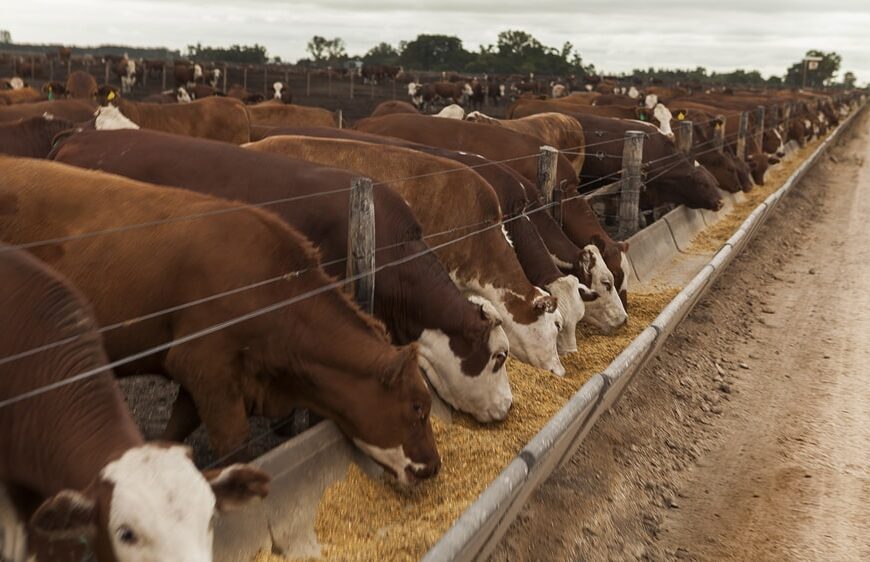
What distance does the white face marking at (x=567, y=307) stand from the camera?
7555 millimetres

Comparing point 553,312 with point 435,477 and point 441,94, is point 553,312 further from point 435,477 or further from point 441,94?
point 441,94

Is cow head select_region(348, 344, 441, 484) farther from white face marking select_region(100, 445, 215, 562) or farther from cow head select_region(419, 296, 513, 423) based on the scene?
white face marking select_region(100, 445, 215, 562)

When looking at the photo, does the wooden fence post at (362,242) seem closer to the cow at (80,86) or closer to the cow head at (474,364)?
the cow head at (474,364)

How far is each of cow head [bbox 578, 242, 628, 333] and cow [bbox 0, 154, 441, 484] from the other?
3771 mm

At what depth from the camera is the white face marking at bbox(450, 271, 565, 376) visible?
22.4ft

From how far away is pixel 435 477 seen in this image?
16.0ft

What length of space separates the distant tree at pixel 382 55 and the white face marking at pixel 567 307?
107 meters

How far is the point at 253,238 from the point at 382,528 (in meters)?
1.55

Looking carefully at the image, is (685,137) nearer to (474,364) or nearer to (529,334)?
(529,334)

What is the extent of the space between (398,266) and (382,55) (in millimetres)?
120496

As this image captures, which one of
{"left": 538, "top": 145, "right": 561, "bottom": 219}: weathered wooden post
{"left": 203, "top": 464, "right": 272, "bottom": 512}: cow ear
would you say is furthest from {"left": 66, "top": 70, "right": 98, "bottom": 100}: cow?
{"left": 203, "top": 464, "right": 272, "bottom": 512}: cow ear

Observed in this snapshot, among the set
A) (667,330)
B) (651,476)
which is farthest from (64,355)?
(667,330)

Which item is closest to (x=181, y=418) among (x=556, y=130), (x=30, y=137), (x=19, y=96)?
(x=30, y=137)

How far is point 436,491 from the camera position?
4.87 metres
